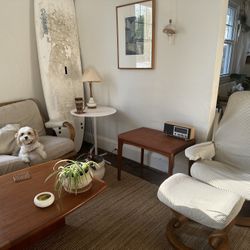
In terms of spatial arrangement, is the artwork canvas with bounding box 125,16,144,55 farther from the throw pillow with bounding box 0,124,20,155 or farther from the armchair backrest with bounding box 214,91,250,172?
the throw pillow with bounding box 0,124,20,155

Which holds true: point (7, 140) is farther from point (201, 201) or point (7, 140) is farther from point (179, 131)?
point (201, 201)

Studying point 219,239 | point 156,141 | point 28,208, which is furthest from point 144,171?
point 28,208

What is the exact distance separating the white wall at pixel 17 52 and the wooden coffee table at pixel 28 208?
1.41 m

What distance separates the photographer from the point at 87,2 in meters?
2.79

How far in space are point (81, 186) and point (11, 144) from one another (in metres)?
1.20

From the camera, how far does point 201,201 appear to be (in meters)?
1.39

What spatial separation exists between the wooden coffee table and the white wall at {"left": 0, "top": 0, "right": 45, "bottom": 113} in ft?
4.62

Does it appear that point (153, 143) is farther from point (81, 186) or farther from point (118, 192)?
point (81, 186)

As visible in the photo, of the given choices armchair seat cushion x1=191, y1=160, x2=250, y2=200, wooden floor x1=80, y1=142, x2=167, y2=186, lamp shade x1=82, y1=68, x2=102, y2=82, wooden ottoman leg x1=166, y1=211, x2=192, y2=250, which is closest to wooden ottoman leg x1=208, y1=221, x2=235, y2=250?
wooden ottoman leg x1=166, y1=211, x2=192, y2=250

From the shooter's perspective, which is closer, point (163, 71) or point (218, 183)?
point (218, 183)

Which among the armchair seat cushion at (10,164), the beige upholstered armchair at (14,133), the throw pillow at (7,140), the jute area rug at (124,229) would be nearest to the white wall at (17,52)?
the beige upholstered armchair at (14,133)

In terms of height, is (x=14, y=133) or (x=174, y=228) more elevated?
(x=14, y=133)

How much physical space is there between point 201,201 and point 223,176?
41cm

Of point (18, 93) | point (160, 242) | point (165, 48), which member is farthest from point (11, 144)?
point (165, 48)
